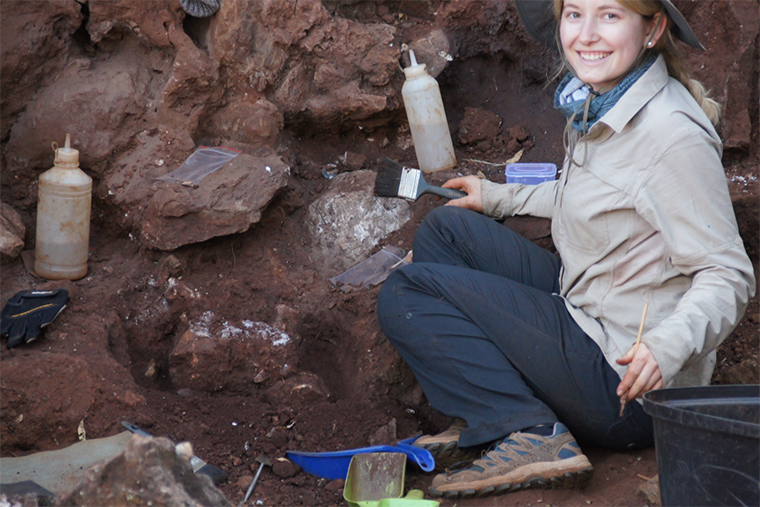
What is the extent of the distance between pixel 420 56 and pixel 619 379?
218 centimetres

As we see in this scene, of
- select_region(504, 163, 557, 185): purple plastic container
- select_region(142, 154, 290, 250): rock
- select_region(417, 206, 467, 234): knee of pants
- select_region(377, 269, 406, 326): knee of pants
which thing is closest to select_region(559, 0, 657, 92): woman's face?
select_region(417, 206, 467, 234): knee of pants

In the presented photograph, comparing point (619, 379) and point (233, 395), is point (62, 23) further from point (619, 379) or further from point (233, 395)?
point (619, 379)

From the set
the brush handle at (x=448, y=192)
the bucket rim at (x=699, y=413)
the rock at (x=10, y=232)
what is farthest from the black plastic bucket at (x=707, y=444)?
the rock at (x=10, y=232)

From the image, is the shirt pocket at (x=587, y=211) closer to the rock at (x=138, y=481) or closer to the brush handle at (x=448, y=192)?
the brush handle at (x=448, y=192)

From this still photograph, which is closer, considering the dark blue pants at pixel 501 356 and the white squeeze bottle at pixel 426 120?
the dark blue pants at pixel 501 356

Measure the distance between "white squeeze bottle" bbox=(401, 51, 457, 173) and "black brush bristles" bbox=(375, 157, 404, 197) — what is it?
588 mm

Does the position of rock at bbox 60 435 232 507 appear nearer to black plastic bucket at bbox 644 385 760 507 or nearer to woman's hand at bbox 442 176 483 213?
black plastic bucket at bbox 644 385 760 507

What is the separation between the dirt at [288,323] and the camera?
7.11 ft

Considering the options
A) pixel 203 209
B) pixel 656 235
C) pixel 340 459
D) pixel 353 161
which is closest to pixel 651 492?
pixel 656 235

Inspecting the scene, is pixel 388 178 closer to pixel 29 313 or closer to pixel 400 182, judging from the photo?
pixel 400 182

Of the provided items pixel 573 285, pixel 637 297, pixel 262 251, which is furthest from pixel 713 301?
pixel 262 251

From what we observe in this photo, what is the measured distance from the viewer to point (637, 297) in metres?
1.82

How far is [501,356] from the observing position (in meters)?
2.03

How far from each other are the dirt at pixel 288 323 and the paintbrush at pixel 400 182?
36 centimetres
